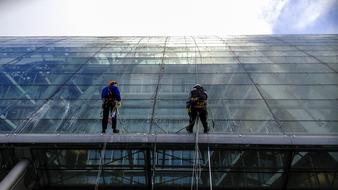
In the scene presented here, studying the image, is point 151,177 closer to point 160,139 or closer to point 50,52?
point 160,139

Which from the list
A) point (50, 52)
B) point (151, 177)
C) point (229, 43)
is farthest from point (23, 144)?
point (229, 43)

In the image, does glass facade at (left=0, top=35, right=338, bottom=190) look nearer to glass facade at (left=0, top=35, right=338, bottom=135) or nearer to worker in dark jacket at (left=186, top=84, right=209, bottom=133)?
glass facade at (left=0, top=35, right=338, bottom=135)

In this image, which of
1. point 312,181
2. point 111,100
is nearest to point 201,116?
point 111,100

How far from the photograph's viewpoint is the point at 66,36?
25125mm

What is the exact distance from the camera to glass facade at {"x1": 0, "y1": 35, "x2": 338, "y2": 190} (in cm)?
1099

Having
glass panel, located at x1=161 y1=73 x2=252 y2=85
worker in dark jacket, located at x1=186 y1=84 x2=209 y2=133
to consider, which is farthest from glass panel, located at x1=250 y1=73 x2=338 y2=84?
worker in dark jacket, located at x1=186 y1=84 x2=209 y2=133

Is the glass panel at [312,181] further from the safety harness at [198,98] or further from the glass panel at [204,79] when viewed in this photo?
the glass panel at [204,79]

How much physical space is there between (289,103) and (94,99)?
6421 mm

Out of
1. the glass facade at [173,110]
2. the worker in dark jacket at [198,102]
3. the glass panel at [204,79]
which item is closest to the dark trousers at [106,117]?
the glass facade at [173,110]

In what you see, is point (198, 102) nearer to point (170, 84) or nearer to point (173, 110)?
point (173, 110)

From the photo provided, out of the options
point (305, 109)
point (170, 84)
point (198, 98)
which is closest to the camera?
point (198, 98)

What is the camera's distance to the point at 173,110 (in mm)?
13180

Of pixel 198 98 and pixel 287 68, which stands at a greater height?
pixel 287 68

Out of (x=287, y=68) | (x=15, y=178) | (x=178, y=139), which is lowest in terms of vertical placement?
(x=15, y=178)
